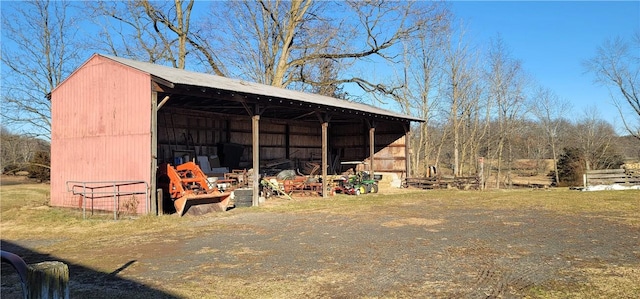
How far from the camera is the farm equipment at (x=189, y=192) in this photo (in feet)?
38.8

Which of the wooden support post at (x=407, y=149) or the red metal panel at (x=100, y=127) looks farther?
the wooden support post at (x=407, y=149)

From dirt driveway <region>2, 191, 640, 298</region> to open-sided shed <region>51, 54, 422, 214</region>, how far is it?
11.3 feet

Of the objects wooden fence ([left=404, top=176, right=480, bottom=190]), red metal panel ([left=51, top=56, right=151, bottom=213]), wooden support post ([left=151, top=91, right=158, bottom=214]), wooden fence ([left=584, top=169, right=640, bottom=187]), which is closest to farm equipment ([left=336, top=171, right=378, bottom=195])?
wooden fence ([left=404, top=176, right=480, bottom=190])

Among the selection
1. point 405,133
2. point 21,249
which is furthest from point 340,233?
point 405,133

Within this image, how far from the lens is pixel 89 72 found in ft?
45.6

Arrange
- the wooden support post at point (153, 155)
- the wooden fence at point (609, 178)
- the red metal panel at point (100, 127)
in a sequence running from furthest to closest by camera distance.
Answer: the wooden fence at point (609, 178), the red metal panel at point (100, 127), the wooden support post at point (153, 155)

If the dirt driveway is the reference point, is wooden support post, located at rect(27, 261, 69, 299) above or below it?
above

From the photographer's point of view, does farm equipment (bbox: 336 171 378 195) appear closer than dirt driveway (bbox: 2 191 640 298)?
No

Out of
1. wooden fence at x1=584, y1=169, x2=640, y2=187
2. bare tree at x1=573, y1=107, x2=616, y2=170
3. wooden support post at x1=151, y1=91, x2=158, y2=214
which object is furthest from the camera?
bare tree at x1=573, y1=107, x2=616, y2=170

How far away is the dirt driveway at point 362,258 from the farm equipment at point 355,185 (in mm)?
7360

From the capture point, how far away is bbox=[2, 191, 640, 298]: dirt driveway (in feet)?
16.3

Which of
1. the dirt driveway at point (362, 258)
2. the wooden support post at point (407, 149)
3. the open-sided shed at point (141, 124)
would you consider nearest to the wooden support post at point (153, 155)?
the open-sided shed at point (141, 124)

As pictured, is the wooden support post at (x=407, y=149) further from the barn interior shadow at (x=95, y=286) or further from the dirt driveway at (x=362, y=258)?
the barn interior shadow at (x=95, y=286)

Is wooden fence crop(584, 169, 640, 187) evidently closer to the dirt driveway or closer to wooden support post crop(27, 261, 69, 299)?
the dirt driveway
